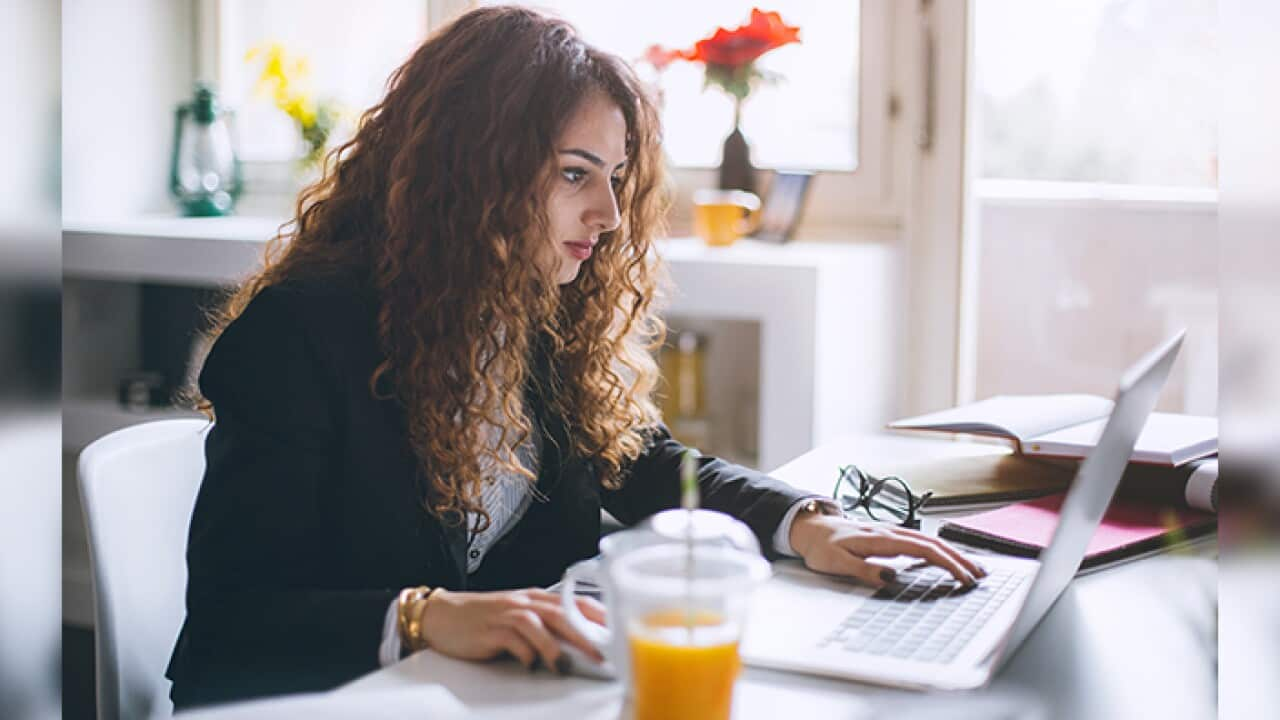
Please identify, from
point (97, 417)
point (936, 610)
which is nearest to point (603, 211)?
point (936, 610)

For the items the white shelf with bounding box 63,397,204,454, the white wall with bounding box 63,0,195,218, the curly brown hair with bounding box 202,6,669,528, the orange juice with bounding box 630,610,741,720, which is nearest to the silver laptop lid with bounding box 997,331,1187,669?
the orange juice with bounding box 630,610,741,720

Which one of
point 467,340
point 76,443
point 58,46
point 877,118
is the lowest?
point 76,443

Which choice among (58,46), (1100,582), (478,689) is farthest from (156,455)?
(58,46)

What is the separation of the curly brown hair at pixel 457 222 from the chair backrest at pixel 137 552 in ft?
0.33

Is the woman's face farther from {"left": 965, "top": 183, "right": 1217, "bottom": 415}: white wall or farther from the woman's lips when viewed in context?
{"left": 965, "top": 183, "right": 1217, "bottom": 415}: white wall

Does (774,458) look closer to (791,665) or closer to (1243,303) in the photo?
(791,665)

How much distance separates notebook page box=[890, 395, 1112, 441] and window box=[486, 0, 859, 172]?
41.5 inches

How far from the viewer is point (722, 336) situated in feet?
8.47

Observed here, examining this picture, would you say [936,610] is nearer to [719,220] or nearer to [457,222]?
[457,222]

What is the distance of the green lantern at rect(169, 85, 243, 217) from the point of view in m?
2.87

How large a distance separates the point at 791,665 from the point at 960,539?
1.31 ft

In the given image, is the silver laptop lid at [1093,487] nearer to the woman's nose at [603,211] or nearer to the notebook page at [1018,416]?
the notebook page at [1018,416]

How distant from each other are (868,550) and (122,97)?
2.38 metres

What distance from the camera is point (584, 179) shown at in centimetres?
125
